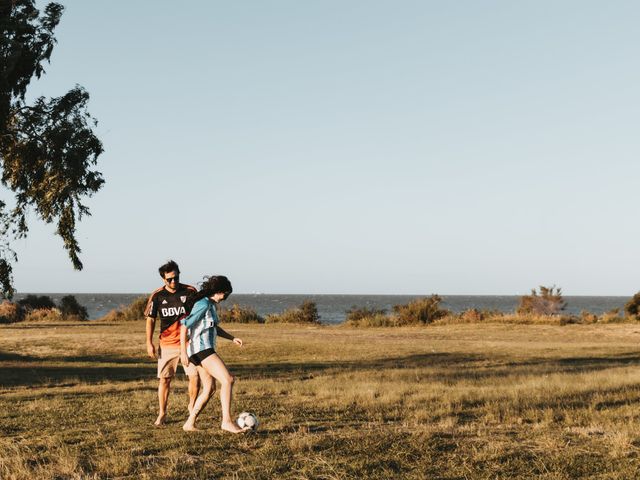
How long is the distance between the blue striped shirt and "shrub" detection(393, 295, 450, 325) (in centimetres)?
3754

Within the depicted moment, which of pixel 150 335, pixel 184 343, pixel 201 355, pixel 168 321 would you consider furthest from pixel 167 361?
pixel 201 355

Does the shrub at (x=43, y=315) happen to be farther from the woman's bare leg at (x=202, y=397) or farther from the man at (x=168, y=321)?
the woman's bare leg at (x=202, y=397)

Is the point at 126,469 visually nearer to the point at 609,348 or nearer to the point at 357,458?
the point at 357,458

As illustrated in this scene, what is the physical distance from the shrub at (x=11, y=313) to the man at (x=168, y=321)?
4481 centimetres

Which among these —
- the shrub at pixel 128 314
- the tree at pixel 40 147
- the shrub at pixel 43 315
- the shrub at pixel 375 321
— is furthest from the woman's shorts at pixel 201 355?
the shrub at pixel 43 315

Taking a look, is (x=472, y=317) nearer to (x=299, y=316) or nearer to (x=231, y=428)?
(x=299, y=316)

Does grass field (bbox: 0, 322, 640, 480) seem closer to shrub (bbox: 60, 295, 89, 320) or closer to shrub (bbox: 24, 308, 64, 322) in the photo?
shrub (bbox: 24, 308, 64, 322)

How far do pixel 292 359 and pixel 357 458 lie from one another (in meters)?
16.8

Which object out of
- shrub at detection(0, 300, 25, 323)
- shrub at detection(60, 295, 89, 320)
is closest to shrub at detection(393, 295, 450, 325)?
shrub at detection(60, 295, 89, 320)

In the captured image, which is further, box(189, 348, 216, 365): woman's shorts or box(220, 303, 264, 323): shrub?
box(220, 303, 264, 323): shrub

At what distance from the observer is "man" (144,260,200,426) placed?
973 cm

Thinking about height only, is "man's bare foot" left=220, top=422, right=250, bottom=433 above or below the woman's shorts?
below

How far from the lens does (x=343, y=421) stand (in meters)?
10.6

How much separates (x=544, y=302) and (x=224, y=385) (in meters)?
54.9
